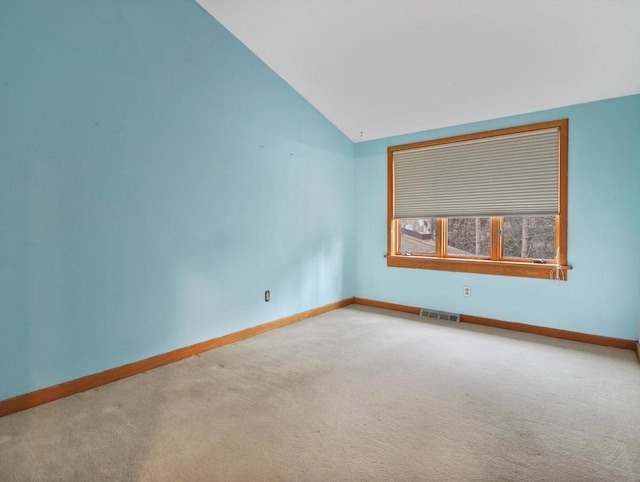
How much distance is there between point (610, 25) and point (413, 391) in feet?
9.97

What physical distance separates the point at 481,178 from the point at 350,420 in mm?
3123

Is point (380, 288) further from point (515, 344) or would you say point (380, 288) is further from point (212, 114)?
point (212, 114)

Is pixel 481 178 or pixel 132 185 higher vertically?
pixel 481 178

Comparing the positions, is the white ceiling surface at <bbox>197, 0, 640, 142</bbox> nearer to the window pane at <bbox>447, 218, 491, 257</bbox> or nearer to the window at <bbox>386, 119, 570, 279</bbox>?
the window at <bbox>386, 119, 570, 279</bbox>

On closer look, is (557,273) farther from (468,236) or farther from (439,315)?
(439,315)

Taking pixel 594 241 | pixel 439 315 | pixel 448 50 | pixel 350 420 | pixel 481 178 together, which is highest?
pixel 448 50

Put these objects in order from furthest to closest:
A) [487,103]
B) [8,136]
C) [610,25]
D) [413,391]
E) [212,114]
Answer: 1. [487,103]
2. [212,114]
3. [610,25]
4. [413,391]
5. [8,136]

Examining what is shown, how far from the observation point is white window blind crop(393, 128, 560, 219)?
368cm

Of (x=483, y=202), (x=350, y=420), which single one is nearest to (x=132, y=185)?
(x=350, y=420)

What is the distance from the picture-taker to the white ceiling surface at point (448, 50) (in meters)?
2.72

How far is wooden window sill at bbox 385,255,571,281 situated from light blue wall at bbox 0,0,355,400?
1497 millimetres

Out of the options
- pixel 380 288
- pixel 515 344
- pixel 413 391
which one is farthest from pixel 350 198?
pixel 413 391

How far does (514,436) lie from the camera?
1.93 metres

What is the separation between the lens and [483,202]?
13.3 feet
